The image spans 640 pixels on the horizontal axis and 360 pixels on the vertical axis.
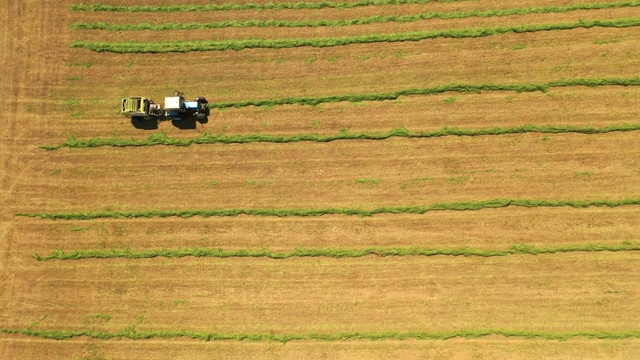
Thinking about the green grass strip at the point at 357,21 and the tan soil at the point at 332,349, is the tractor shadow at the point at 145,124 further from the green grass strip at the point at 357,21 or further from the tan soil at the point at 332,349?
the tan soil at the point at 332,349

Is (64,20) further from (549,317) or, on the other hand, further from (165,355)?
(549,317)

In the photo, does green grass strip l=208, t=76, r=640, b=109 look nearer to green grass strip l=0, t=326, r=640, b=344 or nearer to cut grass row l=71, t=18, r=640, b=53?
cut grass row l=71, t=18, r=640, b=53

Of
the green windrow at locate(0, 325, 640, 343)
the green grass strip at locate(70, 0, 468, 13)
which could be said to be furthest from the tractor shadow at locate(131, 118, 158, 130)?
the green windrow at locate(0, 325, 640, 343)

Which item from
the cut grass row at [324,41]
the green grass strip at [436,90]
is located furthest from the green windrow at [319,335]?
the cut grass row at [324,41]

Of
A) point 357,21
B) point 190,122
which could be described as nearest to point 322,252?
point 190,122

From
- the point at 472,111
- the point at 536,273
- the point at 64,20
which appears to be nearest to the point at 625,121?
the point at 472,111
